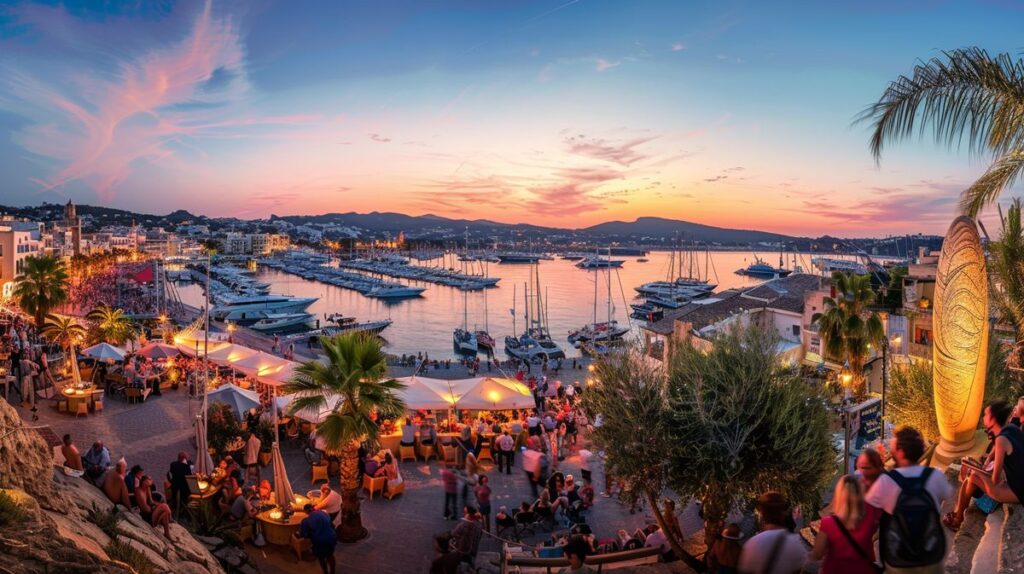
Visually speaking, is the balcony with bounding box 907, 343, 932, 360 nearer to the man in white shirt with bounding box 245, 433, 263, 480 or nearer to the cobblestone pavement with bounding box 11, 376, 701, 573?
the cobblestone pavement with bounding box 11, 376, 701, 573

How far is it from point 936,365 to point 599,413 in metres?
3.86

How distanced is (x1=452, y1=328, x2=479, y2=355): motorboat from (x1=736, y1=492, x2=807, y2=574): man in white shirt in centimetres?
4561

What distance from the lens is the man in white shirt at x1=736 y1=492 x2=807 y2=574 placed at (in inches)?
139

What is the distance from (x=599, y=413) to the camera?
804cm

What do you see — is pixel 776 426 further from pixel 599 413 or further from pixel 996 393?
pixel 996 393

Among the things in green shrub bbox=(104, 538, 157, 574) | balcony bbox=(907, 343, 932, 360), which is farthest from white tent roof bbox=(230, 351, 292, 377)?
balcony bbox=(907, 343, 932, 360)

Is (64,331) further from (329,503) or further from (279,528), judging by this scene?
(329,503)

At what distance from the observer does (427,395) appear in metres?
14.3

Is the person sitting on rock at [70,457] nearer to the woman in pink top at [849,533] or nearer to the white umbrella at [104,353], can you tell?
the woman in pink top at [849,533]

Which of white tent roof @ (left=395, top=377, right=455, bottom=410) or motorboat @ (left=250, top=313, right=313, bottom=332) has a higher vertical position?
white tent roof @ (left=395, top=377, right=455, bottom=410)

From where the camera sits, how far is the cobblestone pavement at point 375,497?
28.2ft

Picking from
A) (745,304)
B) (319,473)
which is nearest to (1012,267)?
(319,473)

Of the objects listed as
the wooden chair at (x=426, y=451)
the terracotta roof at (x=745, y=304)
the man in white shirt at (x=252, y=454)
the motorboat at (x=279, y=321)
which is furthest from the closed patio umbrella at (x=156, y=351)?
the motorboat at (x=279, y=321)

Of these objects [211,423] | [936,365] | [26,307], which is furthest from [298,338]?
[936,365]
